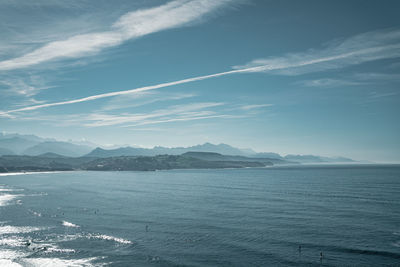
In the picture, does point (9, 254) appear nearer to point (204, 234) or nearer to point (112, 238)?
point (112, 238)

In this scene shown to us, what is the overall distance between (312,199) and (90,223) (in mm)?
94665

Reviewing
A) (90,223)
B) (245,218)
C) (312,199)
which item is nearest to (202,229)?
(245,218)

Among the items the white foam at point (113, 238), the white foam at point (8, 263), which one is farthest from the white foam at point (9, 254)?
the white foam at point (113, 238)

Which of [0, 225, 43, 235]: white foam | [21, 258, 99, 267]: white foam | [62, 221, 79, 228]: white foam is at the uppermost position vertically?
[21, 258, 99, 267]: white foam

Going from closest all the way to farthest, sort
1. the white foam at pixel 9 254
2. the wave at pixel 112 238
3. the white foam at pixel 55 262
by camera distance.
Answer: the white foam at pixel 55 262, the white foam at pixel 9 254, the wave at pixel 112 238

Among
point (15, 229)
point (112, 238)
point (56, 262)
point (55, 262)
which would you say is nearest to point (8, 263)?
point (55, 262)

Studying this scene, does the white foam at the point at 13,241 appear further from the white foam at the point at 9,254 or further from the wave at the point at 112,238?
the wave at the point at 112,238

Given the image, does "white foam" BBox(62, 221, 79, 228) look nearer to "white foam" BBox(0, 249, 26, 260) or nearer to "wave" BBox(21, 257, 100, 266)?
"white foam" BBox(0, 249, 26, 260)

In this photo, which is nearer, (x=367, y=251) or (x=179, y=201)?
(x=367, y=251)

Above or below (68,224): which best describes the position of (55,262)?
above

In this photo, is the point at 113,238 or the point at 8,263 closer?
the point at 8,263

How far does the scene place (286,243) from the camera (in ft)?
220

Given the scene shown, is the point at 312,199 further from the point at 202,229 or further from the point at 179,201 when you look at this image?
the point at 202,229

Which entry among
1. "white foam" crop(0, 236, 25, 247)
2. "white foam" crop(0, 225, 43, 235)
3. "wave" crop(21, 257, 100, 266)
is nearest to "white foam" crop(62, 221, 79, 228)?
"white foam" crop(0, 225, 43, 235)
